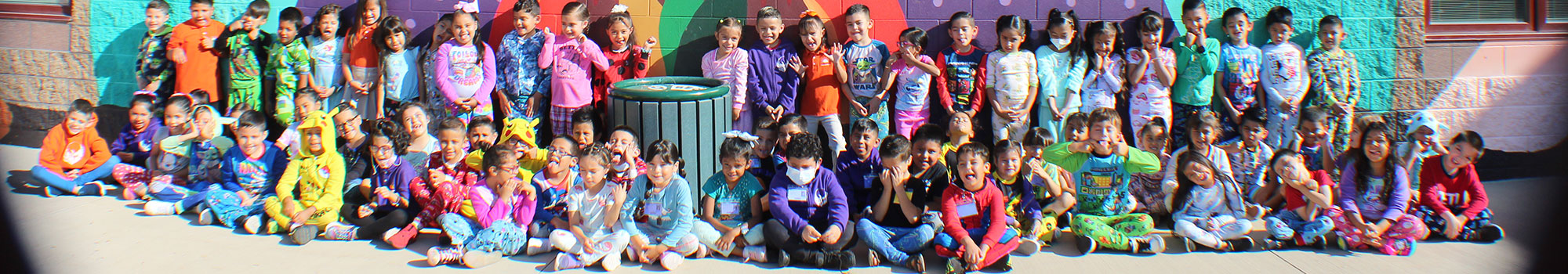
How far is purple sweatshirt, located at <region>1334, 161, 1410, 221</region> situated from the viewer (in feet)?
16.0

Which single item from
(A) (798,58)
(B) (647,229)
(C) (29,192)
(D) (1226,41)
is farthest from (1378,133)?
(C) (29,192)

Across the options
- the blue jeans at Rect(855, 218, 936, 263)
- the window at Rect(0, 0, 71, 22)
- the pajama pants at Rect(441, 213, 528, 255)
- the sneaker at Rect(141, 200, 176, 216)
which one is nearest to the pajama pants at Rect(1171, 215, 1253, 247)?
the blue jeans at Rect(855, 218, 936, 263)

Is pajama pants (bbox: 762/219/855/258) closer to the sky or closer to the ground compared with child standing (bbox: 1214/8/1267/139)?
closer to the ground

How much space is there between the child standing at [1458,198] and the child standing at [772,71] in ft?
10.8

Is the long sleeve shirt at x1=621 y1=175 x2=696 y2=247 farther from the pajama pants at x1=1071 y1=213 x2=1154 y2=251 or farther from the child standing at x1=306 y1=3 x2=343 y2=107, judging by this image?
the child standing at x1=306 y1=3 x2=343 y2=107

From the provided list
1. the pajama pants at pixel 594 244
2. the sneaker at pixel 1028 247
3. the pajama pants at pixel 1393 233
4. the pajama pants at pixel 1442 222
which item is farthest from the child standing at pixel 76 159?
the pajama pants at pixel 1442 222

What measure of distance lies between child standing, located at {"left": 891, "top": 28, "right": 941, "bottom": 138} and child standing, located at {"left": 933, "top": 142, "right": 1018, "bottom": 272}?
153cm

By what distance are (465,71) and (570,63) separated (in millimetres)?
655

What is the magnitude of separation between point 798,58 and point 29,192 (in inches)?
179

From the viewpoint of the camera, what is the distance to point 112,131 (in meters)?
7.26

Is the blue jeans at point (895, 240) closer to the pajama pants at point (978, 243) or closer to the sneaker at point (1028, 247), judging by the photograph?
the pajama pants at point (978, 243)

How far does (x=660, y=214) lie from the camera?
4.69 metres

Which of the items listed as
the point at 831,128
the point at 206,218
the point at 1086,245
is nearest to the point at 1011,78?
the point at 831,128

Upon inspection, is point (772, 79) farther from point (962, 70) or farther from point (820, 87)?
point (962, 70)
